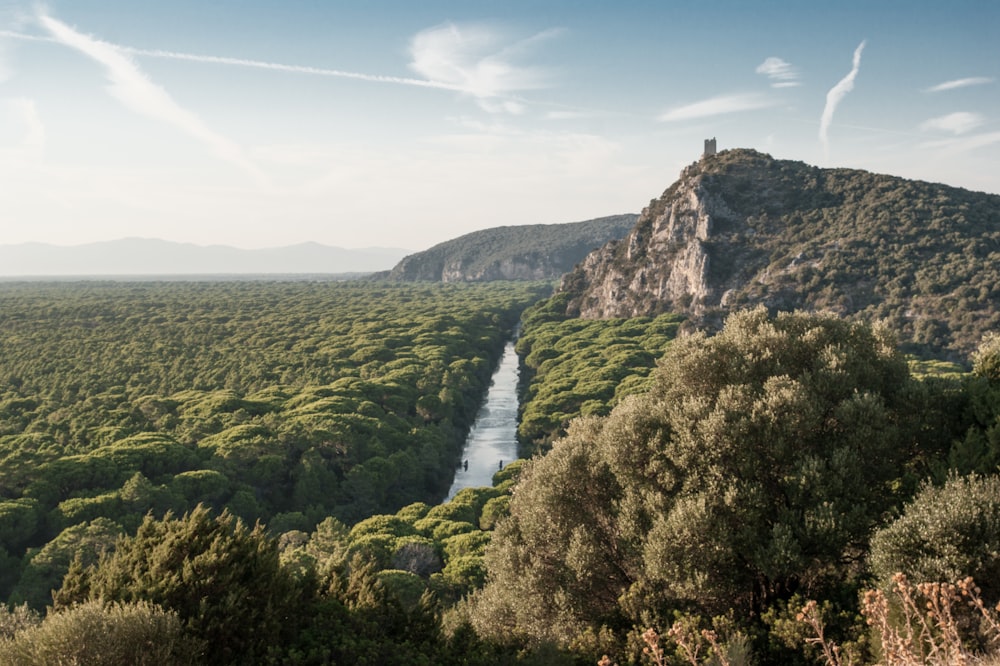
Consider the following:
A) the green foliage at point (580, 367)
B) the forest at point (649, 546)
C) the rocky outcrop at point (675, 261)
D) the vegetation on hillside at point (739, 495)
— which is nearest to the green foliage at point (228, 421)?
the forest at point (649, 546)

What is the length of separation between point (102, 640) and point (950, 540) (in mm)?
20157

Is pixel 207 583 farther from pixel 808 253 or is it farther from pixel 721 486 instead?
pixel 808 253

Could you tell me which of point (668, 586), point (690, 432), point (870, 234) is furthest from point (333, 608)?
point (870, 234)

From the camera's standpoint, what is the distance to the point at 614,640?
19.5m

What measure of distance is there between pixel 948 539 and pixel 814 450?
5.43 m

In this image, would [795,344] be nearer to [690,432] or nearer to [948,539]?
[690,432]

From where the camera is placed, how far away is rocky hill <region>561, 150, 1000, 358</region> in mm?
99562

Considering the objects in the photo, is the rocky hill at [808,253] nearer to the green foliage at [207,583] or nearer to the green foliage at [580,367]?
the green foliage at [580,367]

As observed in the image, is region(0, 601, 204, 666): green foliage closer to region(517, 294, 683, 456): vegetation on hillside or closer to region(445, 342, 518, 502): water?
region(517, 294, 683, 456): vegetation on hillside

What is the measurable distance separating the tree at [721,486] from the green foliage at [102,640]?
471 inches

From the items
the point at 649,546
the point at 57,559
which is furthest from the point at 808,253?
the point at 57,559

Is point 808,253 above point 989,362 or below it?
above

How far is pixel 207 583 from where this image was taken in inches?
632

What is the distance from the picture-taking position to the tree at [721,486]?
19.0m
